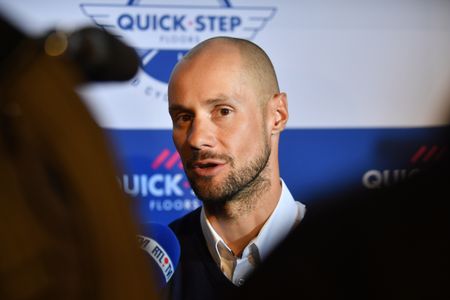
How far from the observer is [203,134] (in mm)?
1784

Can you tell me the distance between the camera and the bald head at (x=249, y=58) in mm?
1826

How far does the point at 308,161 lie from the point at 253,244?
36 centimetres

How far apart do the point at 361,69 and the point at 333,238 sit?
1639 millimetres

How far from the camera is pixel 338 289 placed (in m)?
0.50

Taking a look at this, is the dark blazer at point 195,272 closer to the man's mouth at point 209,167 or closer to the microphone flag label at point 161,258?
the microphone flag label at point 161,258

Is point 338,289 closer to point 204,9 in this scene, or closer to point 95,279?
point 95,279

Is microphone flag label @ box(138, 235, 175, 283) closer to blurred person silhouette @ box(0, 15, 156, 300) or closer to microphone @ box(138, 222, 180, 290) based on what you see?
microphone @ box(138, 222, 180, 290)

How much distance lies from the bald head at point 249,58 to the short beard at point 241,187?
0.54 ft

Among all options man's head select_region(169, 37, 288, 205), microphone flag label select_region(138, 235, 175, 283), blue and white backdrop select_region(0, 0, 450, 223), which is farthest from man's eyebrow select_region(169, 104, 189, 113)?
microphone flag label select_region(138, 235, 175, 283)

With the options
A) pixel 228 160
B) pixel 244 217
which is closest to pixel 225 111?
pixel 228 160

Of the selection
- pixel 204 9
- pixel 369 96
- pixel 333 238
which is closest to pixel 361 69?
pixel 369 96

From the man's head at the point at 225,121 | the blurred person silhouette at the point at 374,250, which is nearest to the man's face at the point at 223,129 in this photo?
the man's head at the point at 225,121

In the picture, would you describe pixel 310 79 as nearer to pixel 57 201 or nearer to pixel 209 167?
pixel 209 167

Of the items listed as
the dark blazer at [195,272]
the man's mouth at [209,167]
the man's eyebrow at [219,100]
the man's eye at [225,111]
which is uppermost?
the man's eyebrow at [219,100]
